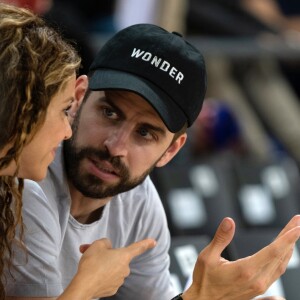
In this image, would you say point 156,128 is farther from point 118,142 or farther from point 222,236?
point 222,236

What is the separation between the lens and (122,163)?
110 inches

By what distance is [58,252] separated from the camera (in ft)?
9.08

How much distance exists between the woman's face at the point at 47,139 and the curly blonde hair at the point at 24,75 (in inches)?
1.1

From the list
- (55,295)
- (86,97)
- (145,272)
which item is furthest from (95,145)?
(145,272)

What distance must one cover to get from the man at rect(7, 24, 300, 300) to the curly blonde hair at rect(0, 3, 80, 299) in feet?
0.52

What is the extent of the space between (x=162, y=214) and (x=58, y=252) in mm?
549

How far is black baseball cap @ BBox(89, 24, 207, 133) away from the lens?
2.78 m

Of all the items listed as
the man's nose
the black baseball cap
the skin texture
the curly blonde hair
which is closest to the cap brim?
the black baseball cap

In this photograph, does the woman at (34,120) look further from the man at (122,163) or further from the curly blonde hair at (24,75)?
the man at (122,163)

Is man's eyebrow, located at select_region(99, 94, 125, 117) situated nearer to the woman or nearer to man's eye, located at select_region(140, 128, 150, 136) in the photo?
man's eye, located at select_region(140, 128, 150, 136)

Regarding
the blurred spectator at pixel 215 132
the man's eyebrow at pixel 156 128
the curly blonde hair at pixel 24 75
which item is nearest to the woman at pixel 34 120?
the curly blonde hair at pixel 24 75

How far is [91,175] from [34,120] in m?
0.43

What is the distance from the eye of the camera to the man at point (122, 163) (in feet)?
8.82

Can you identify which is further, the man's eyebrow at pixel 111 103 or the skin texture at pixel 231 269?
the man's eyebrow at pixel 111 103
